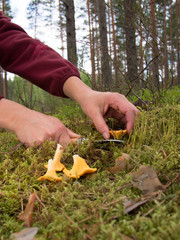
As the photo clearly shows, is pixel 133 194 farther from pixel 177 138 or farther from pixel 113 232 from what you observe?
pixel 177 138

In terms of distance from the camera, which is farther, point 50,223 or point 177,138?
point 177,138

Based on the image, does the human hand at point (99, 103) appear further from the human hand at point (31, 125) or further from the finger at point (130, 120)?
the human hand at point (31, 125)

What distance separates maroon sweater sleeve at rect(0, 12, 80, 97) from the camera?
2124 mm

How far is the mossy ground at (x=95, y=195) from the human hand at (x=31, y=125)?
0.10 m

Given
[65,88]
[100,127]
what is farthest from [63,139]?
[65,88]

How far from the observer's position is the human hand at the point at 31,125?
1.66m

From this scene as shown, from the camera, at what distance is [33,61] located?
2240 millimetres

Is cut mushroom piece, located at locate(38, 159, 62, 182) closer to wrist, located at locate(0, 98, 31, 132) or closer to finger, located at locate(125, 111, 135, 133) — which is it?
wrist, located at locate(0, 98, 31, 132)

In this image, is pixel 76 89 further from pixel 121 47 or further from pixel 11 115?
pixel 121 47

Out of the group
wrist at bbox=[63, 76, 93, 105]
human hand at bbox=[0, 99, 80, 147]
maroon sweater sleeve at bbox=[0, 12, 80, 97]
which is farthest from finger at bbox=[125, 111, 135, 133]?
maroon sweater sleeve at bbox=[0, 12, 80, 97]

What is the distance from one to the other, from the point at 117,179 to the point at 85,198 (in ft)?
0.80

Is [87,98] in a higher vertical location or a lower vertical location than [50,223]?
higher

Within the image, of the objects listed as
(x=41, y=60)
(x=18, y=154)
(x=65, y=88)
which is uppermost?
(x=41, y=60)

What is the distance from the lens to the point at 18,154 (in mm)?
1751
